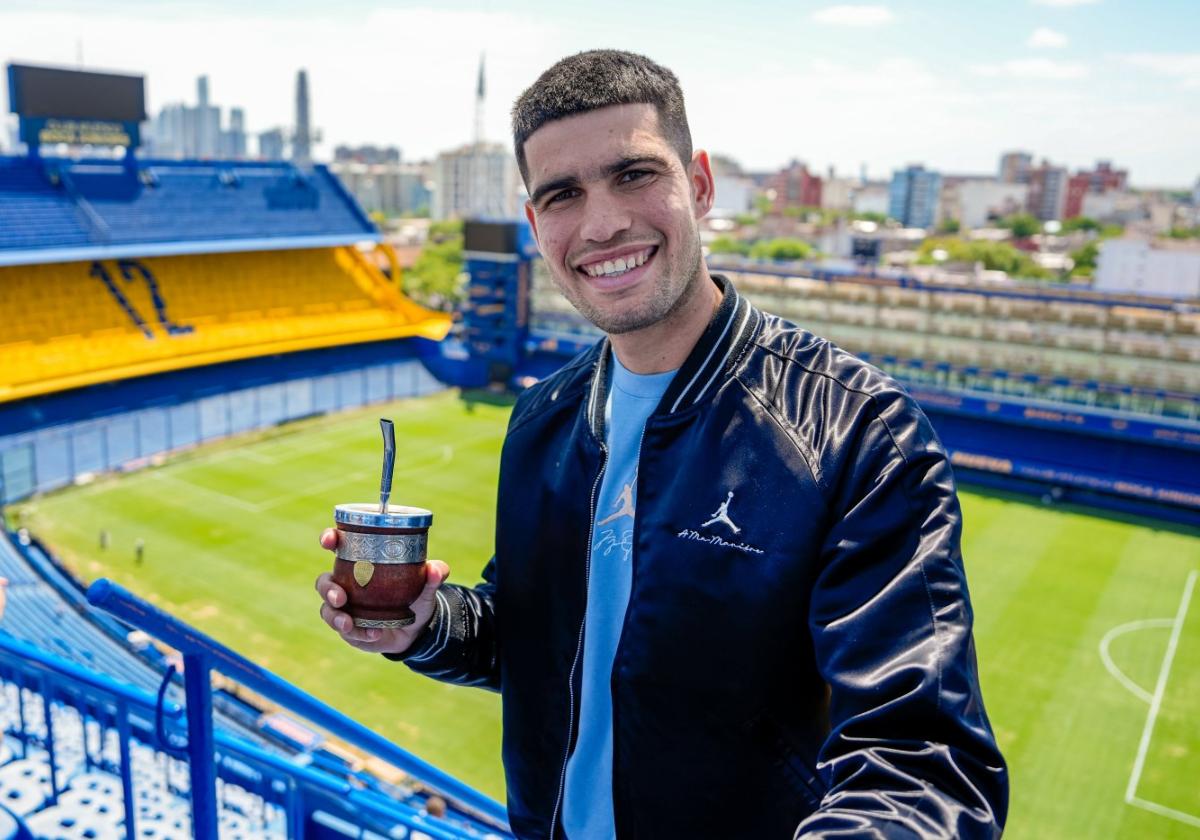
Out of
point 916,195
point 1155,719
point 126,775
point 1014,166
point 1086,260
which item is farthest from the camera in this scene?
point 1014,166

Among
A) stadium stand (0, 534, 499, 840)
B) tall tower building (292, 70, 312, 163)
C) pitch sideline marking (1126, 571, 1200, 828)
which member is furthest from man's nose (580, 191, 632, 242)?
tall tower building (292, 70, 312, 163)

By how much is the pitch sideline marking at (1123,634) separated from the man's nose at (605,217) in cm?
1725

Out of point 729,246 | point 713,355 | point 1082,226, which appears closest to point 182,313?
point 713,355

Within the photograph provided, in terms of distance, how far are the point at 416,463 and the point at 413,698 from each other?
13.5 m

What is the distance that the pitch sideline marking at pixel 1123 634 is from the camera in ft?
54.3

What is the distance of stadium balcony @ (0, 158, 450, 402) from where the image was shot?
29844 millimetres

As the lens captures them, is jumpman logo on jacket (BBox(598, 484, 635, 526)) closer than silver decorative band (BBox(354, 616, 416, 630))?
Yes

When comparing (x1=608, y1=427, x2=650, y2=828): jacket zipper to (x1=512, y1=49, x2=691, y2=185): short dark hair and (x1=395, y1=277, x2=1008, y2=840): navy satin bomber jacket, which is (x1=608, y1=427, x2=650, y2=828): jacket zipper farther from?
(x1=512, y1=49, x2=691, y2=185): short dark hair

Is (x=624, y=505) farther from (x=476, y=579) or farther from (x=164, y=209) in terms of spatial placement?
(x=164, y=209)

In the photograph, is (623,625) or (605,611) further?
(605,611)

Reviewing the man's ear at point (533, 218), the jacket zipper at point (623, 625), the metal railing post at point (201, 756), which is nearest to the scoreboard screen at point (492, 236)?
the metal railing post at point (201, 756)

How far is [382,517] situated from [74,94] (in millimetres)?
36569

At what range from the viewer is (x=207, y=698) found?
3324 mm

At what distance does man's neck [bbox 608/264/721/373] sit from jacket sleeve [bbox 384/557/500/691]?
32.3 inches
